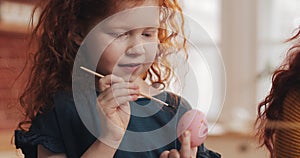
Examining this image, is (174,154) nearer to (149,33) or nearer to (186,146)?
(186,146)

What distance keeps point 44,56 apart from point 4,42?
160cm

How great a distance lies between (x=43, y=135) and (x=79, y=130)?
42mm

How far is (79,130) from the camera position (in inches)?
27.8

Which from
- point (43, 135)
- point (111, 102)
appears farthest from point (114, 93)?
point (43, 135)

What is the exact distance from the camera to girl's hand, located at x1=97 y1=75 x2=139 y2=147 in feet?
2.06

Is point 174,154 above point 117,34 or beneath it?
beneath

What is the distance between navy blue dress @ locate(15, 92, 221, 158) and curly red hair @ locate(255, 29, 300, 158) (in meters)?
0.09

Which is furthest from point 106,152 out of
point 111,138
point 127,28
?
point 127,28

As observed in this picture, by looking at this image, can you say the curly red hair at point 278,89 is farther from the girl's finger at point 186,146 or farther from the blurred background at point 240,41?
the blurred background at point 240,41

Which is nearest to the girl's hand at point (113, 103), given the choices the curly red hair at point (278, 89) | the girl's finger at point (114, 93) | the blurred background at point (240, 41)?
the girl's finger at point (114, 93)

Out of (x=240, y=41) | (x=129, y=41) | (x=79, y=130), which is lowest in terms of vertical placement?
(x=240, y=41)

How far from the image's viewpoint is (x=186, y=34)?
0.70 metres

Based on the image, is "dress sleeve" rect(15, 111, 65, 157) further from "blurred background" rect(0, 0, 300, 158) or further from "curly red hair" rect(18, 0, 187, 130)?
"blurred background" rect(0, 0, 300, 158)

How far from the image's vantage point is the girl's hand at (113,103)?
627 millimetres
